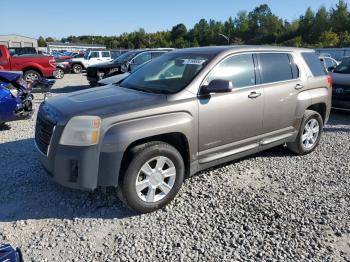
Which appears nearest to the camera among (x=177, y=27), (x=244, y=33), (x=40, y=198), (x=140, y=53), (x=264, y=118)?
(x=40, y=198)

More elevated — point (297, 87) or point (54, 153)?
point (297, 87)

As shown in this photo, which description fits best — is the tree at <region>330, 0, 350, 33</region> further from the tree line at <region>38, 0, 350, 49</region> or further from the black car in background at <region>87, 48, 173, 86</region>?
the black car in background at <region>87, 48, 173, 86</region>

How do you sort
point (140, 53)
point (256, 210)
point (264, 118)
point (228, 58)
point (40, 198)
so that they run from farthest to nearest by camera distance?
point (140, 53), point (264, 118), point (228, 58), point (40, 198), point (256, 210)

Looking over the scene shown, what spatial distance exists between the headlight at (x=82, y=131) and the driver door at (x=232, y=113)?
4.13 ft

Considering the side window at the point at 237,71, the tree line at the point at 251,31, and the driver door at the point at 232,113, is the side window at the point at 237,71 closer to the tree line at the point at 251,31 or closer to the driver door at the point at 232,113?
the driver door at the point at 232,113

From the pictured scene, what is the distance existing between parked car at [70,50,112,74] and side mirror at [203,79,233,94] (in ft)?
70.3

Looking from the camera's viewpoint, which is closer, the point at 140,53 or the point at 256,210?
the point at 256,210

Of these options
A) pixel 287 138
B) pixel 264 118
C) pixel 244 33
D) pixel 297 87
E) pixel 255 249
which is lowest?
pixel 255 249

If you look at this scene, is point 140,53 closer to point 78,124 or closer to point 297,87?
point 297,87

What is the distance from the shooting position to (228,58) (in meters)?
4.38

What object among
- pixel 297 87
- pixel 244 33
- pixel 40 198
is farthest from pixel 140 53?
pixel 244 33

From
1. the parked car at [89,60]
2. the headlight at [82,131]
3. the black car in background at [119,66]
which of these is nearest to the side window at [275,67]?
the headlight at [82,131]

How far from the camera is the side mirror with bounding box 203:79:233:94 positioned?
3926mm

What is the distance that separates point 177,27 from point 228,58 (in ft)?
399
